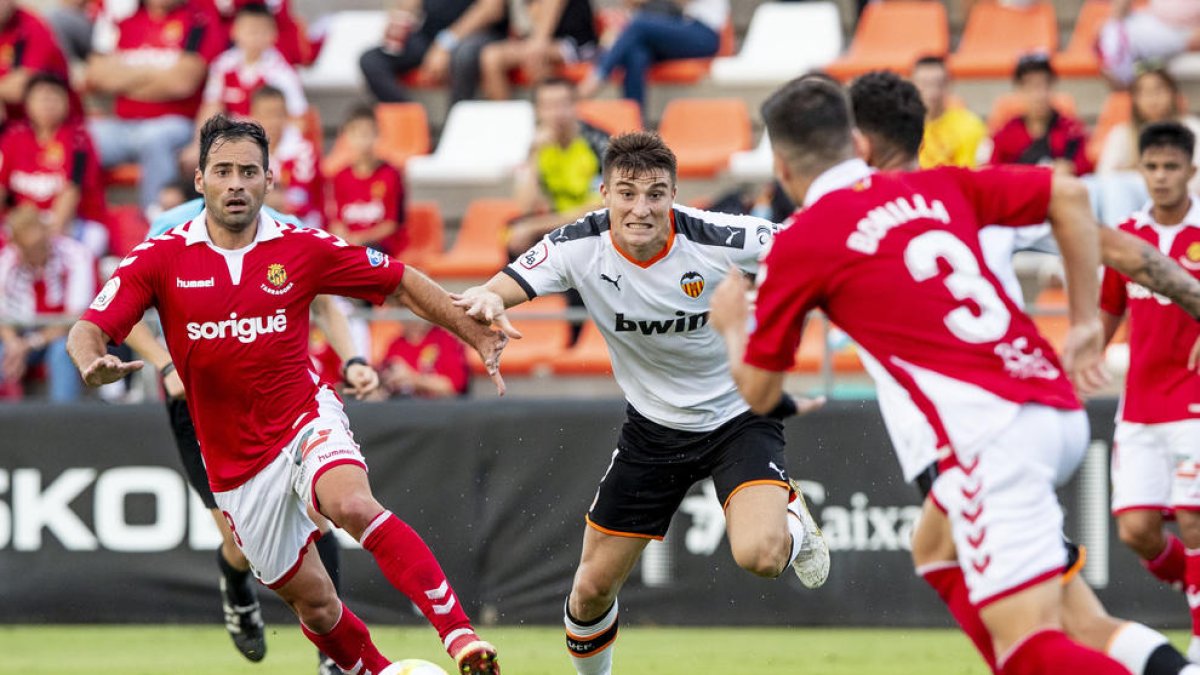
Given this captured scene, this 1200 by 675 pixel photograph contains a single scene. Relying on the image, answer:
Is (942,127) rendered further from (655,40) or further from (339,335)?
(339,335)

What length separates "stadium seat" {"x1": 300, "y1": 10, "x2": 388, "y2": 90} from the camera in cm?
1705

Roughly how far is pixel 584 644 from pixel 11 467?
5.68m

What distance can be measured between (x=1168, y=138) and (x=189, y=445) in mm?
5144

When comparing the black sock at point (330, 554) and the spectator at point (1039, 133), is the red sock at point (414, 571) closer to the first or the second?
the black sock at point (330, 554)

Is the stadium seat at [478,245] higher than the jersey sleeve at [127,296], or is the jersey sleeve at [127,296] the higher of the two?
the jersey sleeve at [127,296]

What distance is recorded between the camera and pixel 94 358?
23.2 ft

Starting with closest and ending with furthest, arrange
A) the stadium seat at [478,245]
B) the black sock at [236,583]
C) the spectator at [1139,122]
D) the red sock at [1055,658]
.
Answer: the red sock at [1055,658]
the black sock at [236,583]
the spectator at [1139,122]
the stadium seat at [478,245]

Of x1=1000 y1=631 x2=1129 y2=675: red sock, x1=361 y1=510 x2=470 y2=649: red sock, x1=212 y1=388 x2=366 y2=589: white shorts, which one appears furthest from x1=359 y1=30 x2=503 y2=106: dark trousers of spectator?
x1=1000 y1=631 x2=1129 y2=675: red sock

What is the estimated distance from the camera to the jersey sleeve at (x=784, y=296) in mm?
5414

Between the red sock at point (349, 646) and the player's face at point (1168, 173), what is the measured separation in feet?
14.3

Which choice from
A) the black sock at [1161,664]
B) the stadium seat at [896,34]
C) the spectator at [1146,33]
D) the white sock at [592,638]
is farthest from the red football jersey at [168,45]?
the black sock at [1161,664]

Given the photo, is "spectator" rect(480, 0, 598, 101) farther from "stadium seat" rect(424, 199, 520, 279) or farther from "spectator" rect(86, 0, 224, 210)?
"spectator" rect(86, 0, 224, 210)

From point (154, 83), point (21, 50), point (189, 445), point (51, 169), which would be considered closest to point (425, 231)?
point (154, 83)

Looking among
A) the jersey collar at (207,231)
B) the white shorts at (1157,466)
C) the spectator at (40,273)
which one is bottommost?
the spectator at (40,273)
